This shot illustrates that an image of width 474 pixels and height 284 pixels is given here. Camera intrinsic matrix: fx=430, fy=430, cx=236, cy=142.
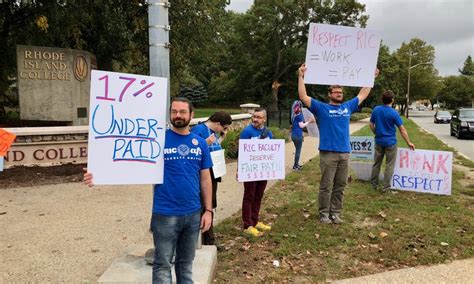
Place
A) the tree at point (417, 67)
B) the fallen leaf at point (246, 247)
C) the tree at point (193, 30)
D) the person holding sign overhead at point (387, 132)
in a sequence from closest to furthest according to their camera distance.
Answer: the fallen leaf at point (246, 247) → the person holding sign overhead at point (387, 132) → the tree at point (193, 30) → the tree at point (417, 67)

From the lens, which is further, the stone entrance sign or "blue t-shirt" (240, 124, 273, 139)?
the stone entrance sign

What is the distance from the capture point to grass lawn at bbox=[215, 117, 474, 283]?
433cm

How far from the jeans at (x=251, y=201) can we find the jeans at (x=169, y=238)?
215 cm

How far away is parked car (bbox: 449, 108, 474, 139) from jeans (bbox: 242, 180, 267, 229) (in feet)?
59.2

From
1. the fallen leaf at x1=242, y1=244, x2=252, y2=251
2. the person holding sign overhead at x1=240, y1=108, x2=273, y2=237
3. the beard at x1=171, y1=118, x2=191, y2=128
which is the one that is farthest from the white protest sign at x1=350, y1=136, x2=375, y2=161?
the beard at x1=171, y1=118, x2=191, y2=128

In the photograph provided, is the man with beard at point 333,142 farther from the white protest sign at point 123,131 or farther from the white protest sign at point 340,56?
the white protest sign at point 123,131

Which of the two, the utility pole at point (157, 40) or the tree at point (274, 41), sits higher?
the tree at point (274, 41)

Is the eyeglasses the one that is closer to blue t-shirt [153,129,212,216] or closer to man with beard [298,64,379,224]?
blue t-shirt [153,129,212,216]

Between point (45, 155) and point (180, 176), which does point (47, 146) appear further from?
point (180, 176)

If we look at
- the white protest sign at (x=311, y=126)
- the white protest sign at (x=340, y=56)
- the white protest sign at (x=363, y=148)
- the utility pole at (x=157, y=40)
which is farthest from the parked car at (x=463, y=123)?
the utility pole at (x=157, y=40)

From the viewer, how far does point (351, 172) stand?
9.42m

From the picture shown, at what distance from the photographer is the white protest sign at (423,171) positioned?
7.24 m

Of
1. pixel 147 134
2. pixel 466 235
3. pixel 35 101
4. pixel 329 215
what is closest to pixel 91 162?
pixel 147 134

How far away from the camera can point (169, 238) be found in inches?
119
